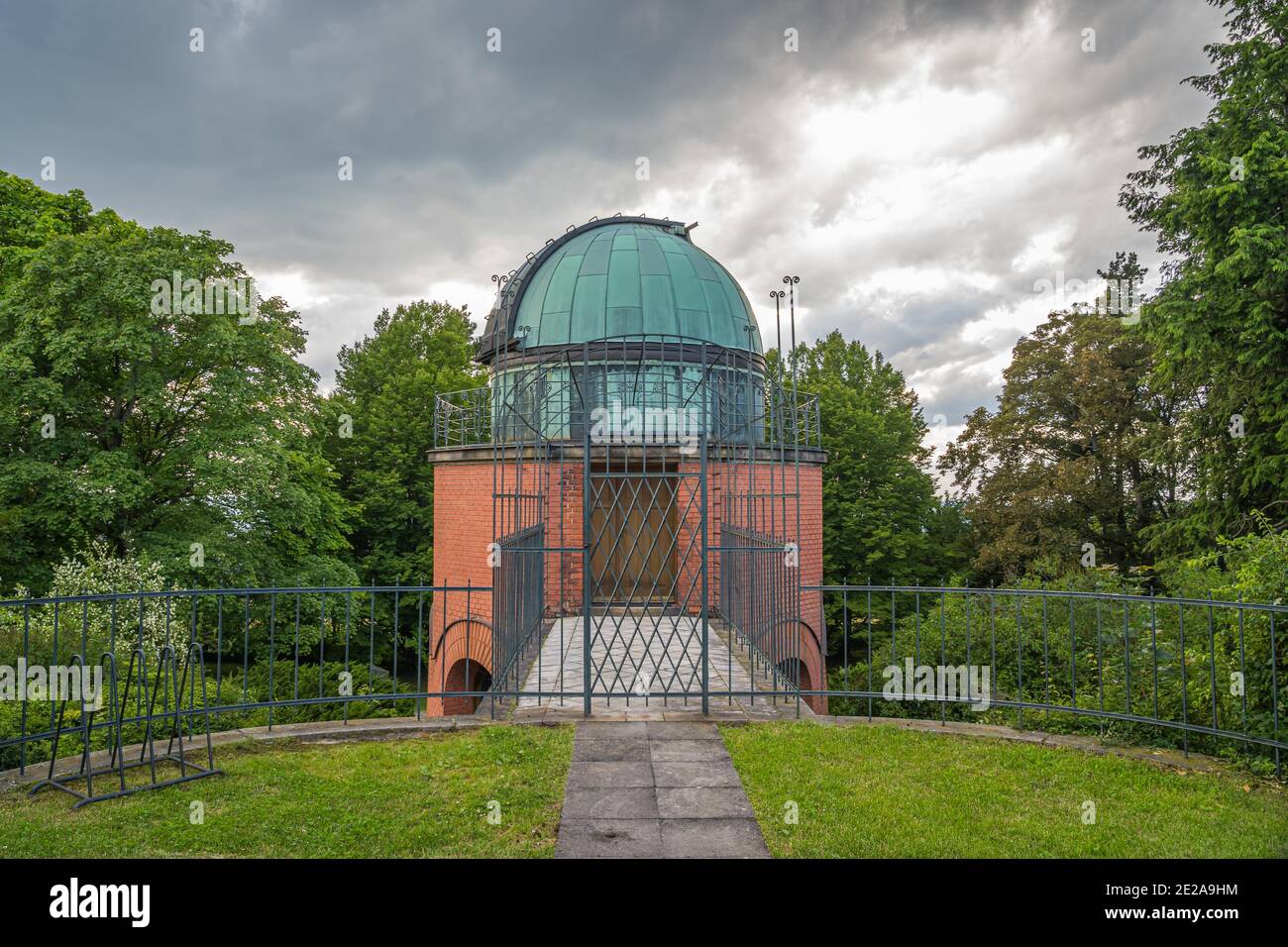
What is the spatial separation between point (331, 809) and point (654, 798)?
1.86 m

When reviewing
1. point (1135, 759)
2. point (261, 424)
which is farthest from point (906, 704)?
point (261, 424)

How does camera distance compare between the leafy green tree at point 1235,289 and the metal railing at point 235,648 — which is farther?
the leafy green tree at point 1235,289

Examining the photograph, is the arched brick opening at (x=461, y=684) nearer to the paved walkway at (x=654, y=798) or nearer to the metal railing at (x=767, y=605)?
the metal railing at (x=767, y=605)

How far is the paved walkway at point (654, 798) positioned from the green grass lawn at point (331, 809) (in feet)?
0.53

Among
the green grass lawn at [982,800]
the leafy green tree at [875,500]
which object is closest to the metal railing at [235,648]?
the green grass lawn at [982,800]

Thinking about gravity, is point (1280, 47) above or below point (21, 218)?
above

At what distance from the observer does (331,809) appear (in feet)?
14.3

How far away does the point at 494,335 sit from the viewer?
15914 mm

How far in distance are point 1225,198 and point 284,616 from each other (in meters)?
18.5

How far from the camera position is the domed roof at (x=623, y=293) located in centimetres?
1408

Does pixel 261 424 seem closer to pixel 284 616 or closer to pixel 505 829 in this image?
pixel 284 616

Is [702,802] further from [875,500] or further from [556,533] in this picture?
[875,500]

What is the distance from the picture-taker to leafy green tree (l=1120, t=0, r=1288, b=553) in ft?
38.4

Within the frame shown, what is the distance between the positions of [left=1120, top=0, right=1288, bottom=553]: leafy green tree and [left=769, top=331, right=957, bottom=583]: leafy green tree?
8.13 m
